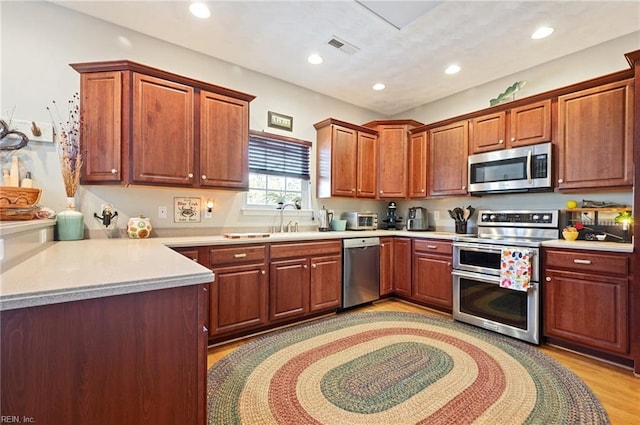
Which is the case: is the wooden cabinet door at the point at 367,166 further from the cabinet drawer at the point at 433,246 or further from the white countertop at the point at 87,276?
the white countertop at the point at 87,276

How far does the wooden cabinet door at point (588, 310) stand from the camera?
2.17m

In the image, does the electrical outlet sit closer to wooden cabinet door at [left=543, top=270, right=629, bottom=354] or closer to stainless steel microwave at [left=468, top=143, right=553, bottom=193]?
stainless steel microwave at [left=468, top=143, right=553, bottom=193]

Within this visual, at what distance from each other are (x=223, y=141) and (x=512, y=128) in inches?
119

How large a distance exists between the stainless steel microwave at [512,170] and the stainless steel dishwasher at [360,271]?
138cm

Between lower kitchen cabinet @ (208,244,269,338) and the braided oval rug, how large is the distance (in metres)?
0.23

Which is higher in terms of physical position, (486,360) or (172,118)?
(172,118)

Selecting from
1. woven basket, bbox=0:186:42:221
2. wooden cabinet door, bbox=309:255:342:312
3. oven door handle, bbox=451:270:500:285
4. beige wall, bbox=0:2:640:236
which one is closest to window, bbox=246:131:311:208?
beige wall, bbox=0:2:640:236

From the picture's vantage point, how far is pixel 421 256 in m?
3.52

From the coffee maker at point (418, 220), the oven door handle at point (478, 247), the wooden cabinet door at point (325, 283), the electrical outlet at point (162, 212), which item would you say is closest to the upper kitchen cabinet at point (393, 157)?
the coffee maker at point (418, 220)

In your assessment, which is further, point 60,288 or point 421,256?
point 421,256

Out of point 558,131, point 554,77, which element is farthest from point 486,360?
point 554,77

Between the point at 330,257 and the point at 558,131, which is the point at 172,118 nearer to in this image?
the point at 330,257

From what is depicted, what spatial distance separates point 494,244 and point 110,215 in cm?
353

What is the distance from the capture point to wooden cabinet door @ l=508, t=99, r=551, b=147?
284 cm
